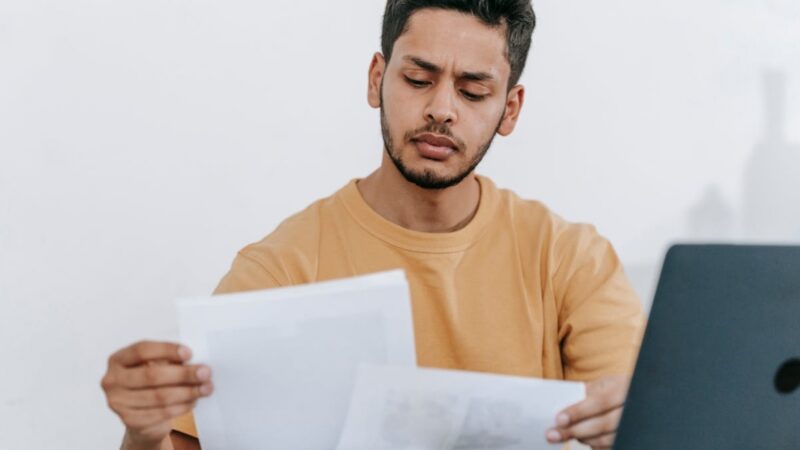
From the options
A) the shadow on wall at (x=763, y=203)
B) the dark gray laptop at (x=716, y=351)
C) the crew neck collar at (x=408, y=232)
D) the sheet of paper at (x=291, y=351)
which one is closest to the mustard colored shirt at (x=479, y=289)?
the crew neck collar at (x=408, y=232)

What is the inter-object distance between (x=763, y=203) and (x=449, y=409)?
1.32 metres

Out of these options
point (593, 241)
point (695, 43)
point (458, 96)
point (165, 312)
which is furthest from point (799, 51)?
point (165, 312)

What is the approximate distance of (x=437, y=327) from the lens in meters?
1.29

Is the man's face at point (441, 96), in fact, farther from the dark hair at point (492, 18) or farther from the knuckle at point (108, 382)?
the knuckle at point (108, 382)

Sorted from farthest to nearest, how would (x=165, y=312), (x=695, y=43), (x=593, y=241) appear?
(x=695, y=43) < (x=165, y=312) < (x=593, y=241)

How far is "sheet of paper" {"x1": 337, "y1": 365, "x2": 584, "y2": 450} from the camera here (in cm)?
86

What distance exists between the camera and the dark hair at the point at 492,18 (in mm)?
1300

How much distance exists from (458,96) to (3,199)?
0.67 metres

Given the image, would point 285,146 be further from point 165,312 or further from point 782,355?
point 782,355

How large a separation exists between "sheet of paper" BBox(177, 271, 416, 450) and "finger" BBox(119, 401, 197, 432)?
18 millimetres

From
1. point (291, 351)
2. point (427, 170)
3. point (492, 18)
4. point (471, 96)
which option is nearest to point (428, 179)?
point (427, 170)

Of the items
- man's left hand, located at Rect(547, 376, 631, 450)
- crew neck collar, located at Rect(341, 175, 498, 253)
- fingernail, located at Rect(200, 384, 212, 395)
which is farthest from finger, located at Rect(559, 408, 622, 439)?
crew neck collar, located at Rect(341, 175, 498, 253)

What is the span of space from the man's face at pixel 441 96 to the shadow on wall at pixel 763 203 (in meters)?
0.76

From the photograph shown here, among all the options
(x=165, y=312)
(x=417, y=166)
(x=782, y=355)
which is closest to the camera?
(x=782, y=355)
